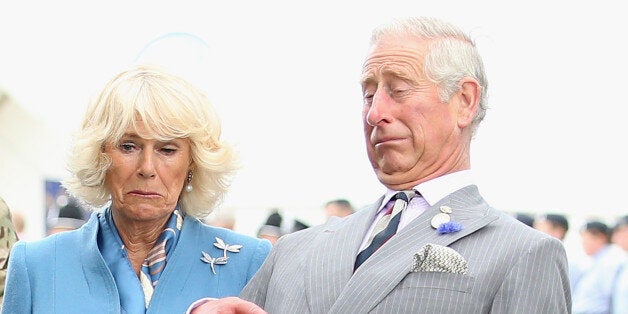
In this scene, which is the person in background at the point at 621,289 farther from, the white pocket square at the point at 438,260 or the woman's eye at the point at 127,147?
the white pocket square at the point at 438,260

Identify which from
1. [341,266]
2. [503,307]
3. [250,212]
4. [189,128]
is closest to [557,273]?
[503,307]

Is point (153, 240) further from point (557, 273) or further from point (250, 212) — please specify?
point (250, 212)

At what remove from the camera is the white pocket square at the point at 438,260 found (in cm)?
263

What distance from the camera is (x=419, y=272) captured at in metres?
2.66

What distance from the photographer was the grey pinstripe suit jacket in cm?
256

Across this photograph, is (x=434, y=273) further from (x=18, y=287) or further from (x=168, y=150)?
(x=18, y=287)

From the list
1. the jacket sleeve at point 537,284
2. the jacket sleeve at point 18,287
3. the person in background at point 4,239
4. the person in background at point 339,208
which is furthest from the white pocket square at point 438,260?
the person in background at point 339,208

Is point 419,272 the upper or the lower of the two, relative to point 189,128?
lower

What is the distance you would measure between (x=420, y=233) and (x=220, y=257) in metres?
0.99

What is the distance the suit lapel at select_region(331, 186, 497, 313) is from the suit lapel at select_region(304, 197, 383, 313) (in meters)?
0.06

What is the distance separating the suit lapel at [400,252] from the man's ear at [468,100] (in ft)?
0.68

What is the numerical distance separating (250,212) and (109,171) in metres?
12.1

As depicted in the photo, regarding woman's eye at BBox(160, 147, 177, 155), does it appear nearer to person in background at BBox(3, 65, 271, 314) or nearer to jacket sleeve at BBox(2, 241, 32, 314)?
person in background at BBox(3, 65, 271, 314)

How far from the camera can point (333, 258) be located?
2.88m
